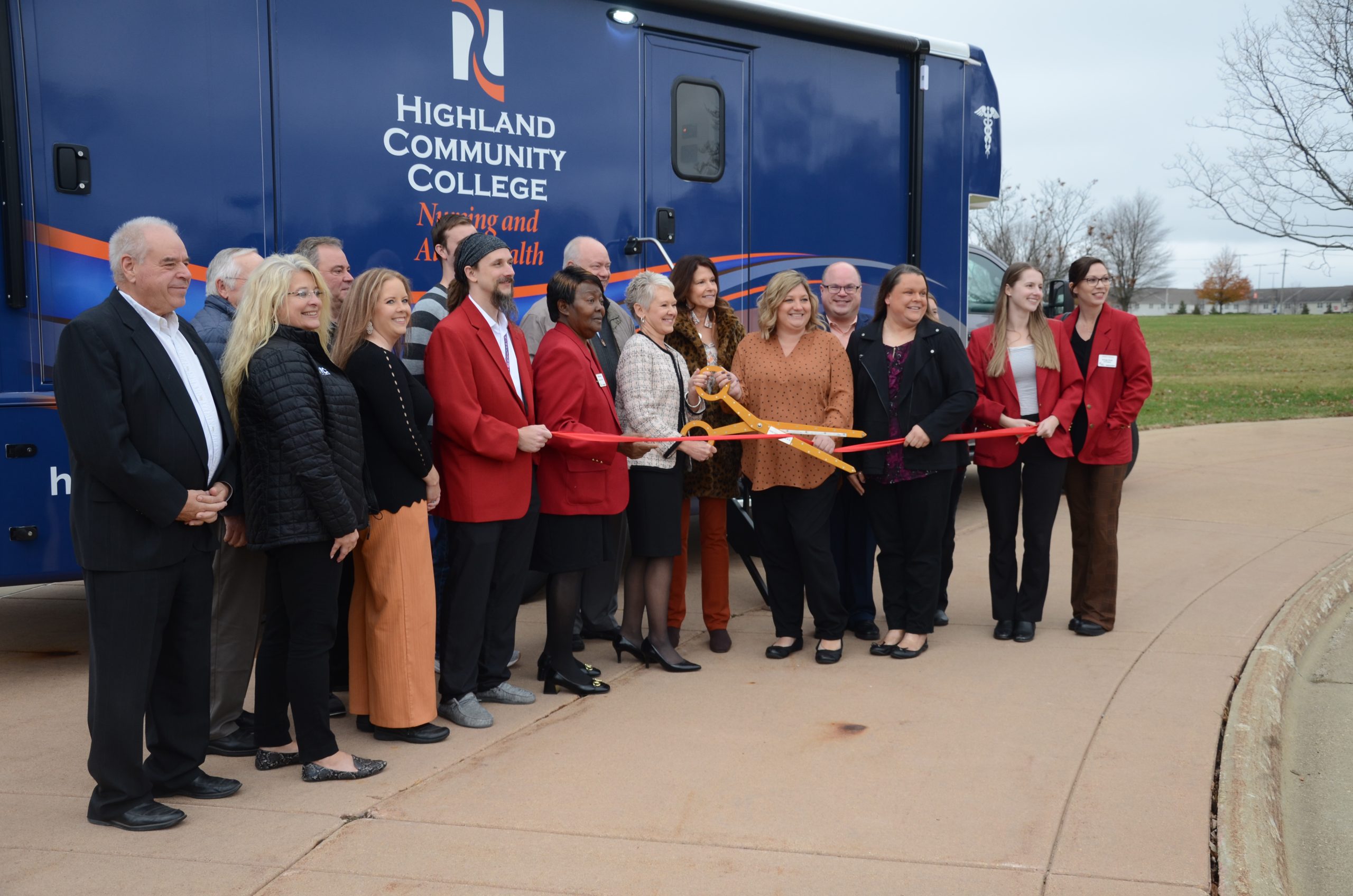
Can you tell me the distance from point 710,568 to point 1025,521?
61.6 inches

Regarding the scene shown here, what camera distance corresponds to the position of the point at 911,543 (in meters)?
5.48

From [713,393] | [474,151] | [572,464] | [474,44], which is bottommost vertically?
[572,464]

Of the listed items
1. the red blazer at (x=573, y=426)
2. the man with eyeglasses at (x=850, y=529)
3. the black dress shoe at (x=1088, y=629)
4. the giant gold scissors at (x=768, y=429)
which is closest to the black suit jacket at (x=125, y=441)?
the red blazer at (x=573, y=426)

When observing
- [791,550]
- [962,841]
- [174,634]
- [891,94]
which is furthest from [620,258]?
[962,841]

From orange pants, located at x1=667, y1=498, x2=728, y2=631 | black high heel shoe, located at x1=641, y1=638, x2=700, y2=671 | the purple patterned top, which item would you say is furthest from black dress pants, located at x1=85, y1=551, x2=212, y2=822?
the purple patterned top

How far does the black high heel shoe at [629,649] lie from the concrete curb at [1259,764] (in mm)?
2388

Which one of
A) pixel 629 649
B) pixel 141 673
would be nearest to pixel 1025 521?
pixel 629 649

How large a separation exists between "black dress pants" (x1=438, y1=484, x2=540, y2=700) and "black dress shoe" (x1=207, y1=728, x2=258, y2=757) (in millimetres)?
714

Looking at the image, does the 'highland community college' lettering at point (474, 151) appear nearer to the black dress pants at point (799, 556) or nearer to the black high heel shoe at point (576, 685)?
the black dress pants at point (799, 556)

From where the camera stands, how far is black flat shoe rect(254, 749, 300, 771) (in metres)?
4.06

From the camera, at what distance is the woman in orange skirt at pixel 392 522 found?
13.4ft

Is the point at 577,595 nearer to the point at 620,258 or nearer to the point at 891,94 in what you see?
the point at 620,258

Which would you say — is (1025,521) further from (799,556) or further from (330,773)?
(330,773)

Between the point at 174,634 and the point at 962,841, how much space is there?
2.46m
